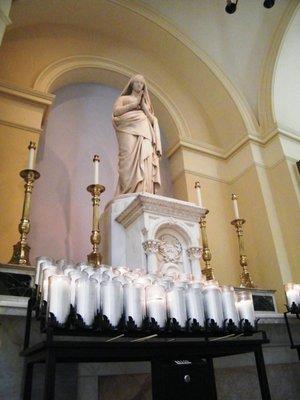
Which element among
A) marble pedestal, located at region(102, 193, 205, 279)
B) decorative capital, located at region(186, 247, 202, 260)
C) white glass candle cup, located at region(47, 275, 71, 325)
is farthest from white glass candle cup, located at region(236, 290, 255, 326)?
decorative capital, located at region(186, 247, 202, 260)

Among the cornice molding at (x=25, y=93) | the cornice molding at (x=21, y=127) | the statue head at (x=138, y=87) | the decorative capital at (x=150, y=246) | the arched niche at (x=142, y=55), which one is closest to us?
the decorative capital at (x=150, y=246)

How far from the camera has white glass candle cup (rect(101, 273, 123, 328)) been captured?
1.36 metres

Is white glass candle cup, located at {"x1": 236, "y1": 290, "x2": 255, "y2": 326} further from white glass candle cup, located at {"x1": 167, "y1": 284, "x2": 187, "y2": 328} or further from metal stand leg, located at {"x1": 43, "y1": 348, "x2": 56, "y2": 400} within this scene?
metal stand leg, located at {"x1": 43, "y1": 348, "x2": 56, "y2": 400}

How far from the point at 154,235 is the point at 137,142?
45.6 inches

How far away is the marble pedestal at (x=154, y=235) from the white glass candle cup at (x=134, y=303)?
1167 mm

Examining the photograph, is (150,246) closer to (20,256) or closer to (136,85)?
(20,256)

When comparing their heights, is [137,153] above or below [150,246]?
above

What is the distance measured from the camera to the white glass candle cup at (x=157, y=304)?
1450 mm

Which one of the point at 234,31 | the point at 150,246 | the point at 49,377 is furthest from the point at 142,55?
the point at 49,377

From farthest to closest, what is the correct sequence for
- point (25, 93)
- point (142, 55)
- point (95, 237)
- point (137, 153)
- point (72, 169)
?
point (142, 55) → point (72, 169) → point (25, 93) → point (137, 153) → point (95, 237)

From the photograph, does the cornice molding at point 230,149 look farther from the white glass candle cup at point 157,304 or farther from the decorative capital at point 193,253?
the white glass candle cup at point 157,304

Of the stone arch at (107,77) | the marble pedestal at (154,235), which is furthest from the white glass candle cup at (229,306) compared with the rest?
the stone arch at (107,77)

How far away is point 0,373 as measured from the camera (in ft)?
5.77

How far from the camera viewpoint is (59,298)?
128 centimetres
